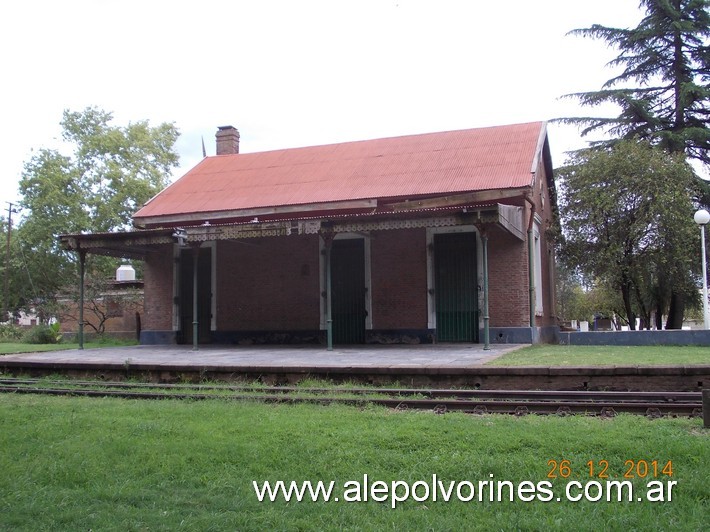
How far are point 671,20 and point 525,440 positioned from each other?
25.2 m

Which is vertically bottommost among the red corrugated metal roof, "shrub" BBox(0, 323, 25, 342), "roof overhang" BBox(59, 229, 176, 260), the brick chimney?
"shrub" BBox(0, 323, 25, 342)

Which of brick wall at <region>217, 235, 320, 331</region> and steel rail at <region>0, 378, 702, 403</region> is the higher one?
brick wall at <region>217, 235, 320, 331</region>

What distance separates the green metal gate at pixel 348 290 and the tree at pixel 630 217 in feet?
23.3

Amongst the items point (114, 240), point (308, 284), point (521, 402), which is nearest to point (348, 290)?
point (308, 284)

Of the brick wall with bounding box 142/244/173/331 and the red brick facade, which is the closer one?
the red brick facade

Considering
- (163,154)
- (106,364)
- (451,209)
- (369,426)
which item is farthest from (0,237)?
(369,426)

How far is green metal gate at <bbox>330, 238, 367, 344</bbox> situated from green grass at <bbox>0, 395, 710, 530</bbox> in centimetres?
1050

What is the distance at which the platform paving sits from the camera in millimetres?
11891

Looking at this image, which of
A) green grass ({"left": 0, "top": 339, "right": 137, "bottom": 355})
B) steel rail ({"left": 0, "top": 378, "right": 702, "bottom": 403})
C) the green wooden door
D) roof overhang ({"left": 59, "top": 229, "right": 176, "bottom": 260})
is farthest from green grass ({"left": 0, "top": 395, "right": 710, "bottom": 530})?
the green wooden door

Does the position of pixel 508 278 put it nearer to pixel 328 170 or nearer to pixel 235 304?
pixel 328 170

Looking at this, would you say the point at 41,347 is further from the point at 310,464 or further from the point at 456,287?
the point at 310,464

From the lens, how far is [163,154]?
120 ft

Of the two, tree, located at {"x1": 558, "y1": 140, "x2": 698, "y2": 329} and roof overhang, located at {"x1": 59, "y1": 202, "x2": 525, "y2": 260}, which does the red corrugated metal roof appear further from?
tree, located at {"x1": 558, "y1": 140, "x2": 698, "y2": 329}

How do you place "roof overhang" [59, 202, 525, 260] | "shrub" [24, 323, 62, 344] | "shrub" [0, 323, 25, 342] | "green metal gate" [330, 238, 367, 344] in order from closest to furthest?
"roof overhang" [59, 202, 525, 260] < "green metal gate" [330, 238, 367, 344] < "shrub" [24, 323, 62, 344] < "shrub" [0, 323, 25, 342]
